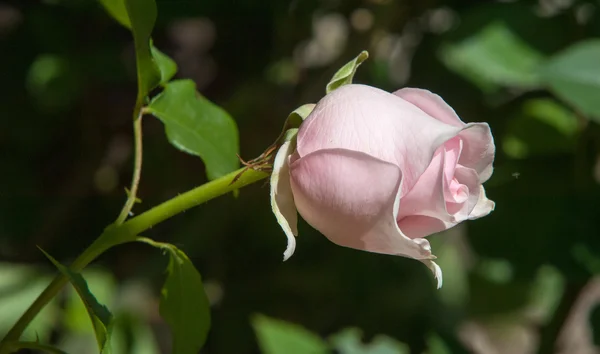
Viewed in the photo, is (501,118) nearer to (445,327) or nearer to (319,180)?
(445,327)

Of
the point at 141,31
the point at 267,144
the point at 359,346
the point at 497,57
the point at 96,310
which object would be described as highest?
the point at 141,31

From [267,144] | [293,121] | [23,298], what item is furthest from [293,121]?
[267,144]

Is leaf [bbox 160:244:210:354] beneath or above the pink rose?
beneath

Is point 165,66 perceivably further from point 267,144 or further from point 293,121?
point 267,144

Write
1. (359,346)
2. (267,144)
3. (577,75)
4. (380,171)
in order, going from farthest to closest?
1. (267,144)
2. (359,346)
3. (577,75)
4. (380,171)

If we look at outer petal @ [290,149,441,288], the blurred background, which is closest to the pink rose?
outer petal @ [290,149,441,288]

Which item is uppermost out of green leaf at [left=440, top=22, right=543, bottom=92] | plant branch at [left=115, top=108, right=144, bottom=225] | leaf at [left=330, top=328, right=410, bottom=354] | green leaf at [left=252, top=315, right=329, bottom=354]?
plant branch at [left=115, top=108, right=144, bottom=225]

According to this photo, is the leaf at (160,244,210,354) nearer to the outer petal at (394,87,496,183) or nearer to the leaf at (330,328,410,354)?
the outer petal at (394,87,496,183)
